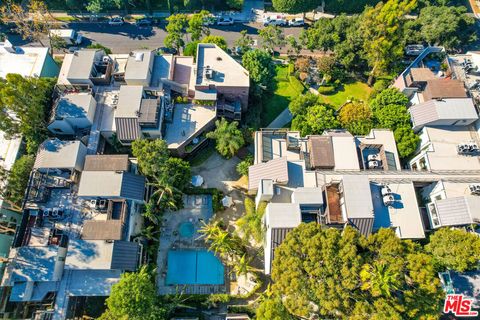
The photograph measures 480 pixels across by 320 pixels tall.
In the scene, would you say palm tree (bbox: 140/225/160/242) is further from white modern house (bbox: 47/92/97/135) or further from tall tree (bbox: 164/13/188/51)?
tall tree (bbox: 164/13/188/51)

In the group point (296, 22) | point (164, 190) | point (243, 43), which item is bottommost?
point (164, 190)

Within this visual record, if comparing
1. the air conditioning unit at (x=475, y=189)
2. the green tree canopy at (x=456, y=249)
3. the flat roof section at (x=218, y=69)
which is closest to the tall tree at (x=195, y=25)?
the flat roof section at (x=218, y=69)

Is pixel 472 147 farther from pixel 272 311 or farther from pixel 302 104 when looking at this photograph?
pixel 272 311

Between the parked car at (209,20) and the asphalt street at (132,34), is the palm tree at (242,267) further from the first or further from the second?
the parked car at (209,20)

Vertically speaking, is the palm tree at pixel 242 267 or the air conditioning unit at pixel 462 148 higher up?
the air conditioning unit at pixel 462 148

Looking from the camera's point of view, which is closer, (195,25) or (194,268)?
(194,268)

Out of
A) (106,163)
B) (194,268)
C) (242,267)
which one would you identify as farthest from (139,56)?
(242,267)
